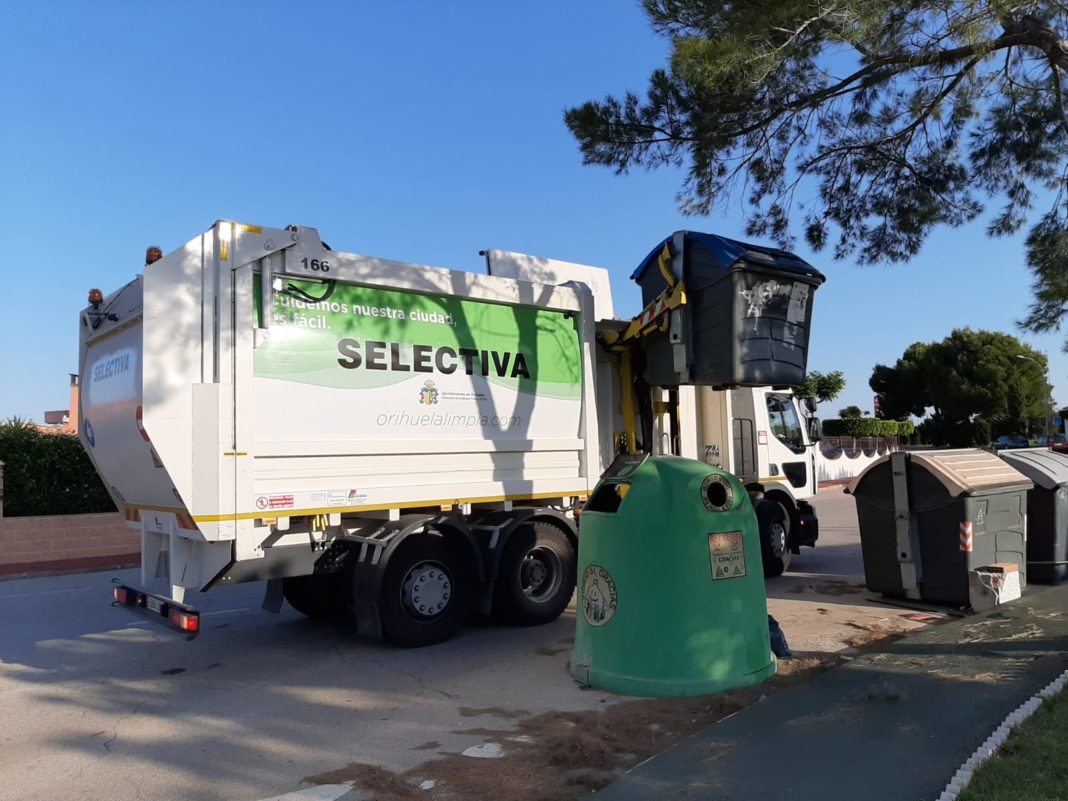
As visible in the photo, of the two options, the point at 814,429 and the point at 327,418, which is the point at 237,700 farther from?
the point at 814,429

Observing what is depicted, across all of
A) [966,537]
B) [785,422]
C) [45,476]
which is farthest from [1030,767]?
[45,476]

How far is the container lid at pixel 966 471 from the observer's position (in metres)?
8.20

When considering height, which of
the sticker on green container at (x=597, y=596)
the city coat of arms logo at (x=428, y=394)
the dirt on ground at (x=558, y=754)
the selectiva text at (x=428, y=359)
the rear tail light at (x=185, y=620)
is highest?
the selectiva text at (x=428, y=359)

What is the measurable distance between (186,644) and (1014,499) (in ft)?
28.8

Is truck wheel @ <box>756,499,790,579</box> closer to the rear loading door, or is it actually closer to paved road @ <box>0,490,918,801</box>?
paved road @ <box>0,490,918,801</box>

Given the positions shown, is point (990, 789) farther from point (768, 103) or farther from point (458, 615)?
point (768, 103)

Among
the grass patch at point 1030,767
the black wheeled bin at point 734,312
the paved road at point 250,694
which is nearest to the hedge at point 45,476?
the paved road at point 250,694

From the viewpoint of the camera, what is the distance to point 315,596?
8672 mm

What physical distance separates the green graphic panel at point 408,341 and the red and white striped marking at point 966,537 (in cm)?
407

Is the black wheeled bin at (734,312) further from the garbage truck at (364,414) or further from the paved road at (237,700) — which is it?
the paved road at (237,700)

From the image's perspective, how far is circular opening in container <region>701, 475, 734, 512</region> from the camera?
233 inches

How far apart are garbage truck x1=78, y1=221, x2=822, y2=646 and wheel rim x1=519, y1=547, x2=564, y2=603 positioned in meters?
0.02

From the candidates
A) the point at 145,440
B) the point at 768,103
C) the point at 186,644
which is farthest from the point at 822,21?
the point at 186,644

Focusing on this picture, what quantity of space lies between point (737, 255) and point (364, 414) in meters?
3.98
